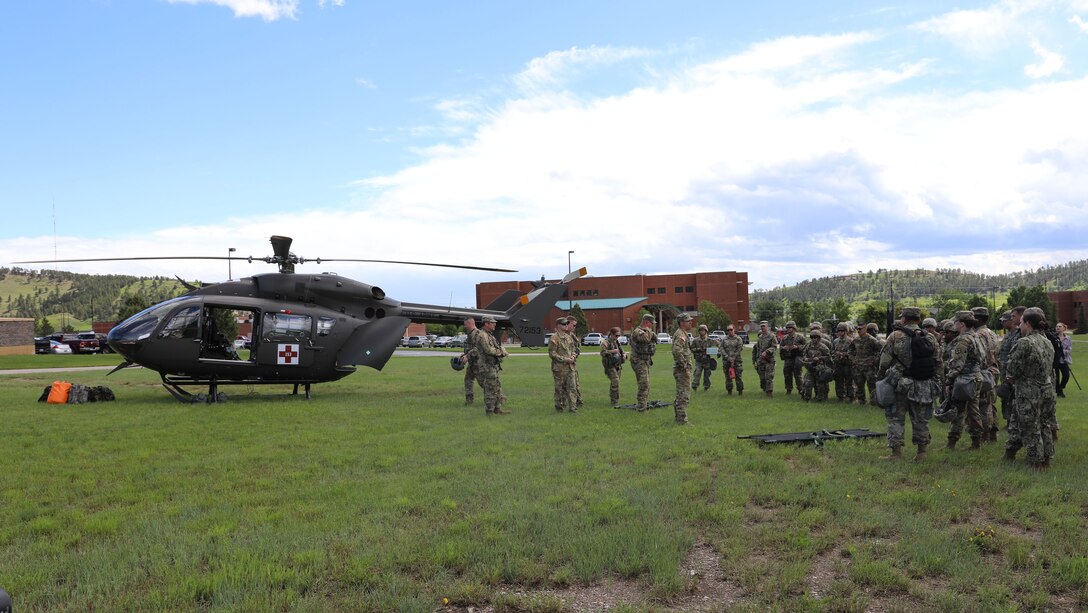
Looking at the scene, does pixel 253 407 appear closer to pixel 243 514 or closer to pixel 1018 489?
pixel 243 514

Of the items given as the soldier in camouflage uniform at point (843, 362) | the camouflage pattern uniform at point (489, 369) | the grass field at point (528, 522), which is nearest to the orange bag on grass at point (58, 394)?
the grass field at point (528, 522)

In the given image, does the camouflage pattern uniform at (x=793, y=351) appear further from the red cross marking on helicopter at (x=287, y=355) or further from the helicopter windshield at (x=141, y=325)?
the helicopter windshield at (x=141, y=325)

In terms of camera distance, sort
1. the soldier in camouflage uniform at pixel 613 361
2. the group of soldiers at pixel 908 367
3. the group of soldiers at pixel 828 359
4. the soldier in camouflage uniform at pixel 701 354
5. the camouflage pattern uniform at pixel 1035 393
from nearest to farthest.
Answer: the camouflage pattern uniform at pixel 1035 393 < the group of soldiers at pixel 908 367 < the group of soldiers at pixel 828 359 < the soldier in camouflage uniform at pixel 613 361 < the soldier in camouflage uniform at pixel 701 354

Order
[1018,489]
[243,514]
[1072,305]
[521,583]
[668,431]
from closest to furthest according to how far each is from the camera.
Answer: [521,583] < [243,514] < [1018,489] < [668,431] < [1072,305]

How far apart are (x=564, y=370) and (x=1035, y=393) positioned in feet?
24.4

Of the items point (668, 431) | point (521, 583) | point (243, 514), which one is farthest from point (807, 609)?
point (668, 431)

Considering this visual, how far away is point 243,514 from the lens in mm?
5848

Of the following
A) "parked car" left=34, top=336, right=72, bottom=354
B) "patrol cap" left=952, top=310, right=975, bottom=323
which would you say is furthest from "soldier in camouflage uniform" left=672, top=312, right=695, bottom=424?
"parked car" left=34, top=336, right=72, bottom=354

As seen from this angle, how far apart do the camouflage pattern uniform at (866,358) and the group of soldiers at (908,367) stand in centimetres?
2

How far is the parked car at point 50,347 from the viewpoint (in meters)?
48.4

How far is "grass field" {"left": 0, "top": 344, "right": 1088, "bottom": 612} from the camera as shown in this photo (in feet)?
13.9

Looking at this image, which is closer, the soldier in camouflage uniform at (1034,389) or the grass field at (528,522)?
the grass field at (528,522)

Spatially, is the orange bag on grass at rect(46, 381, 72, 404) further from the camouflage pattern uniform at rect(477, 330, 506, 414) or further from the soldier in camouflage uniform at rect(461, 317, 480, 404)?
the camouflage pattern uniform at rect(477, 330, 506, 414)

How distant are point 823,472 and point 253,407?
11222 millimetres
